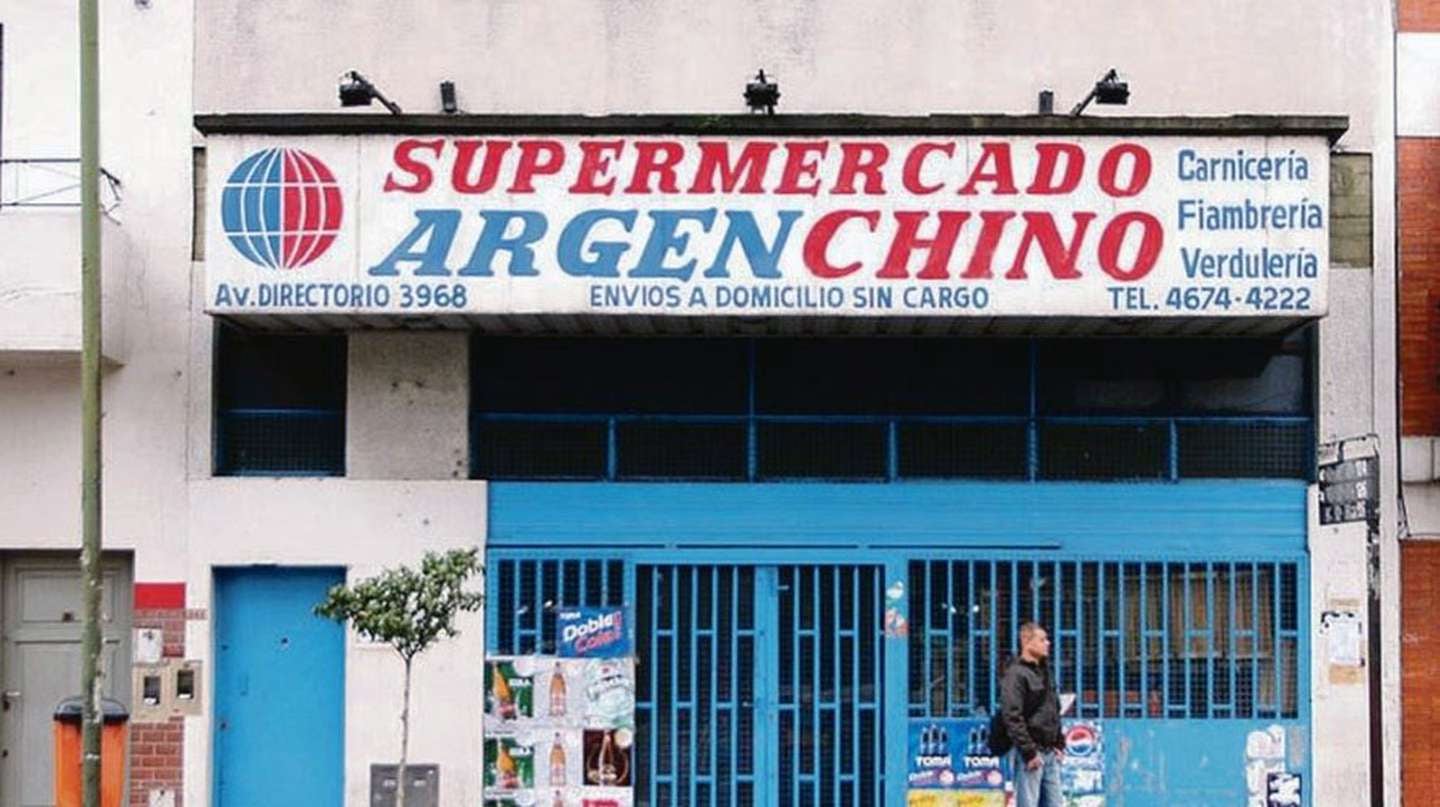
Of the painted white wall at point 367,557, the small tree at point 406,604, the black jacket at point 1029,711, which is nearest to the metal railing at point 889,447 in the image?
the painted white wall at point 367,557

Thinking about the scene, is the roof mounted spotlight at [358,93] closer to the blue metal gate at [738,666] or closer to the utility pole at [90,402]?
the utility pole at [90,402]

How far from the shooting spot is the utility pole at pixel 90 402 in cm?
1112

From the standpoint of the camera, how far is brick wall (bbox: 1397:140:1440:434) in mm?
14109

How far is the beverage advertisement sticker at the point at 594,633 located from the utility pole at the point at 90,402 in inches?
148

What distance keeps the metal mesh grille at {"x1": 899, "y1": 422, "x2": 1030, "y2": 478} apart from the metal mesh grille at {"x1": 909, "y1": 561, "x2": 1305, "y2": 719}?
712 millimetres

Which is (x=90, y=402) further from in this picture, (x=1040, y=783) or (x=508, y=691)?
(x=1040, y=783)

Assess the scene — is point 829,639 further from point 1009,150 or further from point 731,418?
point 1009,150

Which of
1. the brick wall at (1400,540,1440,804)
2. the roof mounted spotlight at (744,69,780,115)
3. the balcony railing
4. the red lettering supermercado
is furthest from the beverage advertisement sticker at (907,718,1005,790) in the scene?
the balcony railing

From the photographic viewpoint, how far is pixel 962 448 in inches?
558

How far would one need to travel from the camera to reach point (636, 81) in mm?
14211

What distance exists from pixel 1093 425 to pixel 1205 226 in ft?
6.68

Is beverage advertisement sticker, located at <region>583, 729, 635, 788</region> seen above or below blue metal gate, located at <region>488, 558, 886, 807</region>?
below

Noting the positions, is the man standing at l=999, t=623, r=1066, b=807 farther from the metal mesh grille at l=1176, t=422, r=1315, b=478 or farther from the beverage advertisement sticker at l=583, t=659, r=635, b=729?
the beverage advertisement sticker at l=583, t=659, r=635, b=729

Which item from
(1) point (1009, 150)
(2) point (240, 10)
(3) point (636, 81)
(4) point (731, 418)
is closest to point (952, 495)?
(4) point (731, 418)
